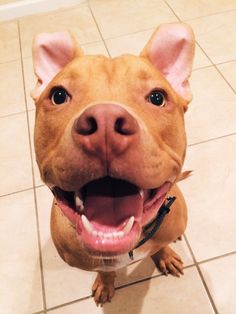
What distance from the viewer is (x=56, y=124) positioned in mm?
→ 927

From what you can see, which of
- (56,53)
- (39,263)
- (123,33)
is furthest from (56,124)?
(123,33)

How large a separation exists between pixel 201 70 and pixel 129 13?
976 millimetres

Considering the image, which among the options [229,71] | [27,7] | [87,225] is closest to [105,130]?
[87,225]

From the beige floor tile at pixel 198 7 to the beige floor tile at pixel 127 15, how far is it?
7 cm

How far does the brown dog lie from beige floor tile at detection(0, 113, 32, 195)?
776 mm

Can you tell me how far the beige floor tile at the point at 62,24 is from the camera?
282 cm

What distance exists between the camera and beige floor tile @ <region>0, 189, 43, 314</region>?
5.08ft

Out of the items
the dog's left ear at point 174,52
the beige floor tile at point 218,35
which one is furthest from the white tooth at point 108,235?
the beige floor tile at point 218,35

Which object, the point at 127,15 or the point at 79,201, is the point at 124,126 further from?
the point at 127,15

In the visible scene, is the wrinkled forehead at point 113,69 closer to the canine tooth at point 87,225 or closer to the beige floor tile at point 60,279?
the canine tooth at point 87,225

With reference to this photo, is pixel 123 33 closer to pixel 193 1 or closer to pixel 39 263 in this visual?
pixel 193 1

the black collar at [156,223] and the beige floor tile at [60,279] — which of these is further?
the beige floor tile at [60,279]

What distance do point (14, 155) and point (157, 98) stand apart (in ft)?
4.34

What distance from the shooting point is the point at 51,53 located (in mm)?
1136
